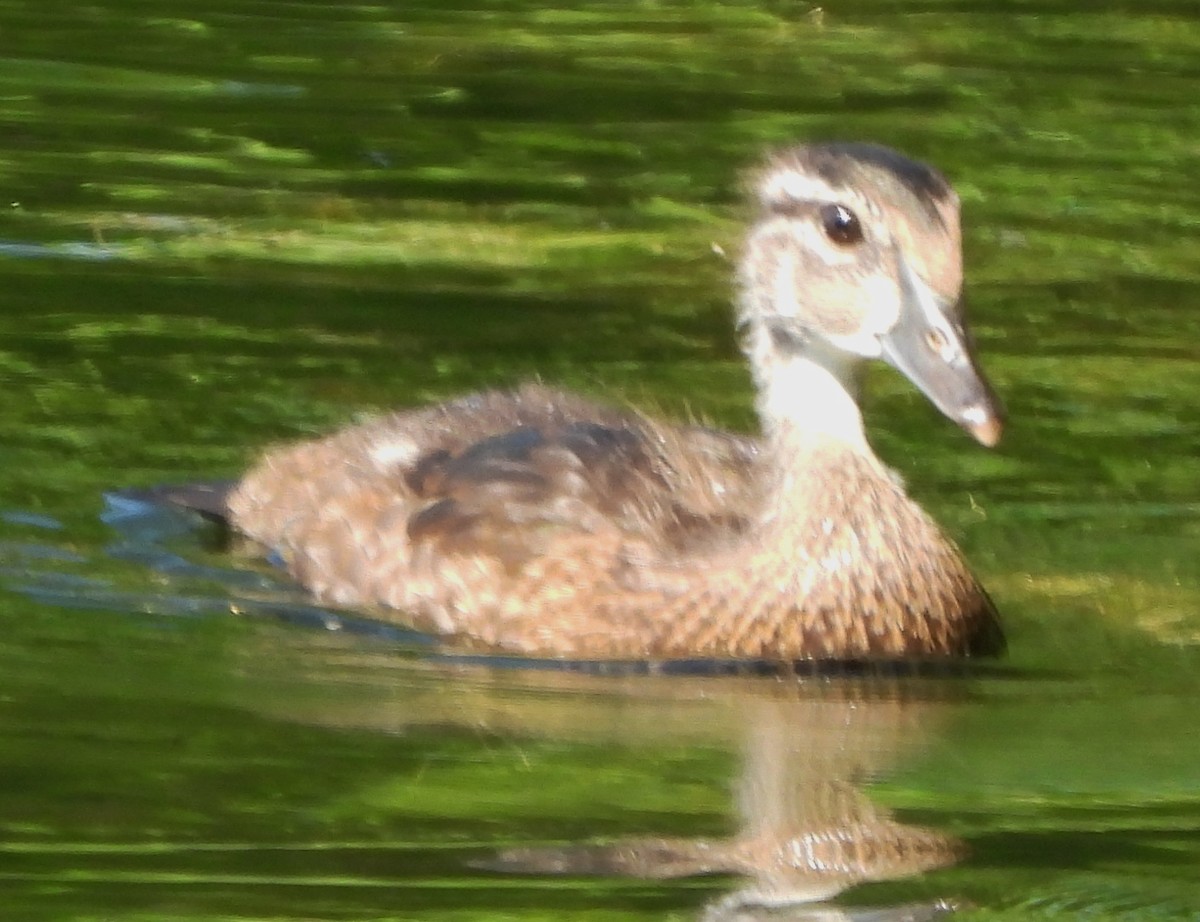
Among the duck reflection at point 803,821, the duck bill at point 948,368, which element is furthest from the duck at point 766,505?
the duck reflection at point 803,821

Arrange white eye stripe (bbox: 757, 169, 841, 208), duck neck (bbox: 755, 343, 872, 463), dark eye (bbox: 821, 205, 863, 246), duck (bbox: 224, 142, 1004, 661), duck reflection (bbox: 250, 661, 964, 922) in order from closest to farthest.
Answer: duck reflection (bbox: 250, 661, 964, 922) < duck (bbox: 224, 142, 1004, 661) < dark eye (bbox: 821, 205, 863, 246) < white eye stripe (bbox: 757, 169, 841, 208) < duck neck (bbox: 755, 343, 872, 463)

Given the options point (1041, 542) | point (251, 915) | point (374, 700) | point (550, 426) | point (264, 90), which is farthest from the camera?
point (264, 90)

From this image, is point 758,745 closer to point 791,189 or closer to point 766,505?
point 766,505

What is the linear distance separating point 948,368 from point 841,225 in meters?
0.58

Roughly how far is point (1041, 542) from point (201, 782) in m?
3.31

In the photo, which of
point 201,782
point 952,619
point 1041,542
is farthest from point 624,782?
point 1041,542

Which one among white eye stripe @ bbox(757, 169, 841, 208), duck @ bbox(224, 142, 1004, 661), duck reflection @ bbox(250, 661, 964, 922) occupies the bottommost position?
Result: duck reflection @ bbox(250, 661, 964, 922)

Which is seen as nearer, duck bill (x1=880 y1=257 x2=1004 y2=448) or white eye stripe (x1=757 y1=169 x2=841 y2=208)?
duck bill (x1=880 y1=257 x2=1004 y2=448)

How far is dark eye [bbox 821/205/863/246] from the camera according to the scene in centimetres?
864

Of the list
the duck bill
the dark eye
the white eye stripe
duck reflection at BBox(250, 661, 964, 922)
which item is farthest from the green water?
the white eye stripe

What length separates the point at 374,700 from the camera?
27.0 feet

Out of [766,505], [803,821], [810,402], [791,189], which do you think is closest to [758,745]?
[803,821]

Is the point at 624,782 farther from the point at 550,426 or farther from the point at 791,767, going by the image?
the point at 550,426

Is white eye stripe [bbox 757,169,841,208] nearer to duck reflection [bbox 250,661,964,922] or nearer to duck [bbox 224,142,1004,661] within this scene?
duck [bbox 224,142,1004,661]
